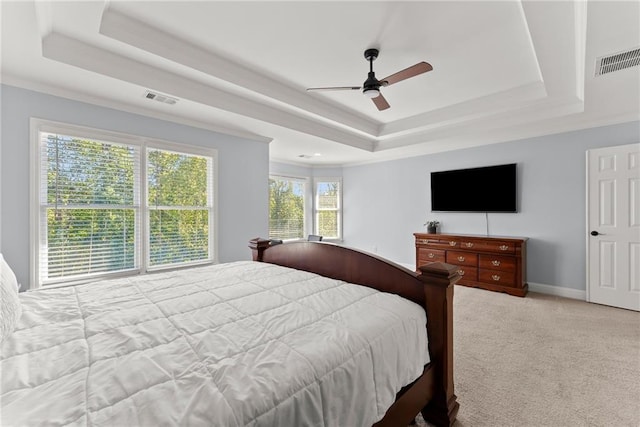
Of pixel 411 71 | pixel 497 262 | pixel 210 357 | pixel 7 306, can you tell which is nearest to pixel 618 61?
pixel 411 71

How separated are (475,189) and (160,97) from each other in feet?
15.4

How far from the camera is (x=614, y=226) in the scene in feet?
11.7

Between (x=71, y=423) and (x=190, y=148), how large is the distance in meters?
3.47

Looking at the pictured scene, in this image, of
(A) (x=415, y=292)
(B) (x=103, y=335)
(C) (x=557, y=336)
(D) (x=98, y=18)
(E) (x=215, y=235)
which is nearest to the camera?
(B) (x=103, y=335)

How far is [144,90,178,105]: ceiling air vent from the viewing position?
284 centimetres

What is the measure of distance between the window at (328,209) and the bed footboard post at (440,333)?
5293 millimetres

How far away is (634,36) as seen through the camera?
6.94ft

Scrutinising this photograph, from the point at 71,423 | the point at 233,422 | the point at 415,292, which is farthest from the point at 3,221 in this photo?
the point at 415,292

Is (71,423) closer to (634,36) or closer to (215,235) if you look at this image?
(215,235)

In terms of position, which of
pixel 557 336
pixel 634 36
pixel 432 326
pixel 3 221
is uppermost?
pixel 634 36

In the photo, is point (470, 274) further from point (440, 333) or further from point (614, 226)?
point (440, 333)

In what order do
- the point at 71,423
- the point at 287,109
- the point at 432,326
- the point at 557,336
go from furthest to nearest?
1. the point at 287,109
2. the point at 557,336
3. the point at 432,326
4. the point at 71,423

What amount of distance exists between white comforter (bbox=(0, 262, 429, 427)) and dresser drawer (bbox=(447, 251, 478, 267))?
336cm

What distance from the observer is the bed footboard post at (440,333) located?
5.07 ft
